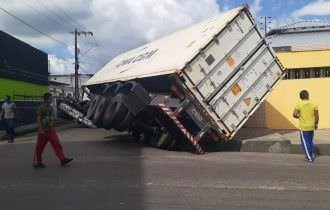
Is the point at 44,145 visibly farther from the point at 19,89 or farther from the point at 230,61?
the point at 19,89

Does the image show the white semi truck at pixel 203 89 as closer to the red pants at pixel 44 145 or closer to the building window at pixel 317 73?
the red pants at pixel 44 145

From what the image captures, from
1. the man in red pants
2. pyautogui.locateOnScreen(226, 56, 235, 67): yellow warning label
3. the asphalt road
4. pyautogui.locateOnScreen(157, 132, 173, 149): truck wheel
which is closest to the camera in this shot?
the asphalt road

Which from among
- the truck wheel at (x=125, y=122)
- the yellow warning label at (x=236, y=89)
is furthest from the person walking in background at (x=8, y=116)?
the yellow warning label at (x=236, y=89)

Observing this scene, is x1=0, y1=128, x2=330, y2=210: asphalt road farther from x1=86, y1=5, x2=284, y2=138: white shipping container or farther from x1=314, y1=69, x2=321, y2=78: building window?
x1=314, y1=69, x2=321, y2=78: building window

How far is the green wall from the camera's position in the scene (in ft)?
83.0

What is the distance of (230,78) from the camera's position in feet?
47.0

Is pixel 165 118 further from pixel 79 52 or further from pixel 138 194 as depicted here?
pixel 79 52

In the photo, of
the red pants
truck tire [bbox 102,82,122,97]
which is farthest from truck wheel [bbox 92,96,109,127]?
the red pants

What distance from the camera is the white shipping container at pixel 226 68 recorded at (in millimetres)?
13789

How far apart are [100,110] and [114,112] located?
904 mm

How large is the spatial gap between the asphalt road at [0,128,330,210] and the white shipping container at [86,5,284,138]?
1.23 meters

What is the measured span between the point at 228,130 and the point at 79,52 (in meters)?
Result: 49.9

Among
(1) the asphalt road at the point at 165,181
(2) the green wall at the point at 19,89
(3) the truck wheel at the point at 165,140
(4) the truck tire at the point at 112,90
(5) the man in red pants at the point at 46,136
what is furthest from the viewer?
(2) the green wall at the point at 19,89

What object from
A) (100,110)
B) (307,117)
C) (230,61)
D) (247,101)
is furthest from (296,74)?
(100,110)
